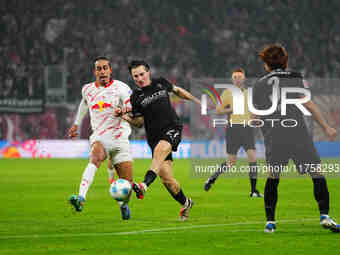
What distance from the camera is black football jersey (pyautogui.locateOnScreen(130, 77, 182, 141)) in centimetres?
883

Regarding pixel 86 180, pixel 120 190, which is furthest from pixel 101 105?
pixel 120 190

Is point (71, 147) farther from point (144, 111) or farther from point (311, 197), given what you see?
point (144, 111)

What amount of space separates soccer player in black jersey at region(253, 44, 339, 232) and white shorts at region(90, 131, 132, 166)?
2589mm

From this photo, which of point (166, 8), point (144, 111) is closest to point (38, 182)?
point (144, 111)

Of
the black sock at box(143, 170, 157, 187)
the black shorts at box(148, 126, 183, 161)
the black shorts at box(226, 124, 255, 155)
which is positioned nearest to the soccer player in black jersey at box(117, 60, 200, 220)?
the black shorts at box(148, 126, 183, 161)

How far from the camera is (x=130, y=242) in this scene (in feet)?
23.8

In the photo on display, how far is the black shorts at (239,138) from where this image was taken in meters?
14.0

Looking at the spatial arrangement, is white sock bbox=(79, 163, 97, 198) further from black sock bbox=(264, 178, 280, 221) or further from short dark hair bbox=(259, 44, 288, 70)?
short dark hair bbox=(259, 44, 288, 70)

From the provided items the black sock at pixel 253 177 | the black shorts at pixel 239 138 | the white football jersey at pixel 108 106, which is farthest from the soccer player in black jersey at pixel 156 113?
the black shorts at pixel 239 138

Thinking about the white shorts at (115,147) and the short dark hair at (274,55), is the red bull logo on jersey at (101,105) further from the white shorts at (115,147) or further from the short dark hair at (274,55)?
the short dark hair at (274,55)

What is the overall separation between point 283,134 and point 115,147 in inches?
113

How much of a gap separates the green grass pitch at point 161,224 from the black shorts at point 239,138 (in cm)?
91

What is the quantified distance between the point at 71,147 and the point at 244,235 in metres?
21.9

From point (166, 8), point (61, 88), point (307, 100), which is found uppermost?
point (166, 8)
